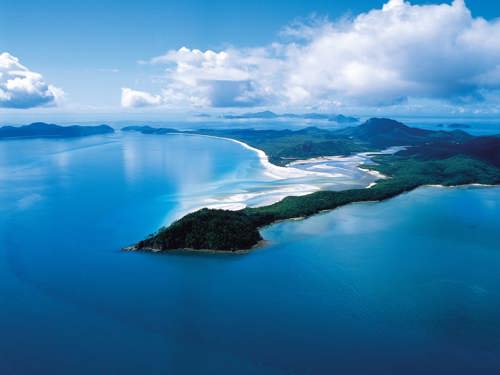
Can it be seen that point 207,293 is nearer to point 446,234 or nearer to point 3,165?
point 446,234

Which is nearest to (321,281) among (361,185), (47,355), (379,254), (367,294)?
(367,294)

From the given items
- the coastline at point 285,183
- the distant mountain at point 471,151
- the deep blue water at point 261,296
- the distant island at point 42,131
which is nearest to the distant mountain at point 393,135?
the distant mountain at point 471,151

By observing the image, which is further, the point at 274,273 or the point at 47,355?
the point at 274,273

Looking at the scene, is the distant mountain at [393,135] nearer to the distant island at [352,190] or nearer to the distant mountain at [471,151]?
the distant island at [352,190]

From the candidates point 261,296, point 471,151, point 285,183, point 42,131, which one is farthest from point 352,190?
point 42,131

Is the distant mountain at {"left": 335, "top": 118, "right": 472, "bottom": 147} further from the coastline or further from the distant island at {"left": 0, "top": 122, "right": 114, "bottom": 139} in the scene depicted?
the distant island at {"left": 0, "top": 122, "right": 114, "bottom": 139}

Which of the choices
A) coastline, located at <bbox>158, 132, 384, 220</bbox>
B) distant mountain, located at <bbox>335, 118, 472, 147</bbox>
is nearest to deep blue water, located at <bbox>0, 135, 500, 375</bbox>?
coastline, located at <bbox>158, 132, 384, 220</bbox>
